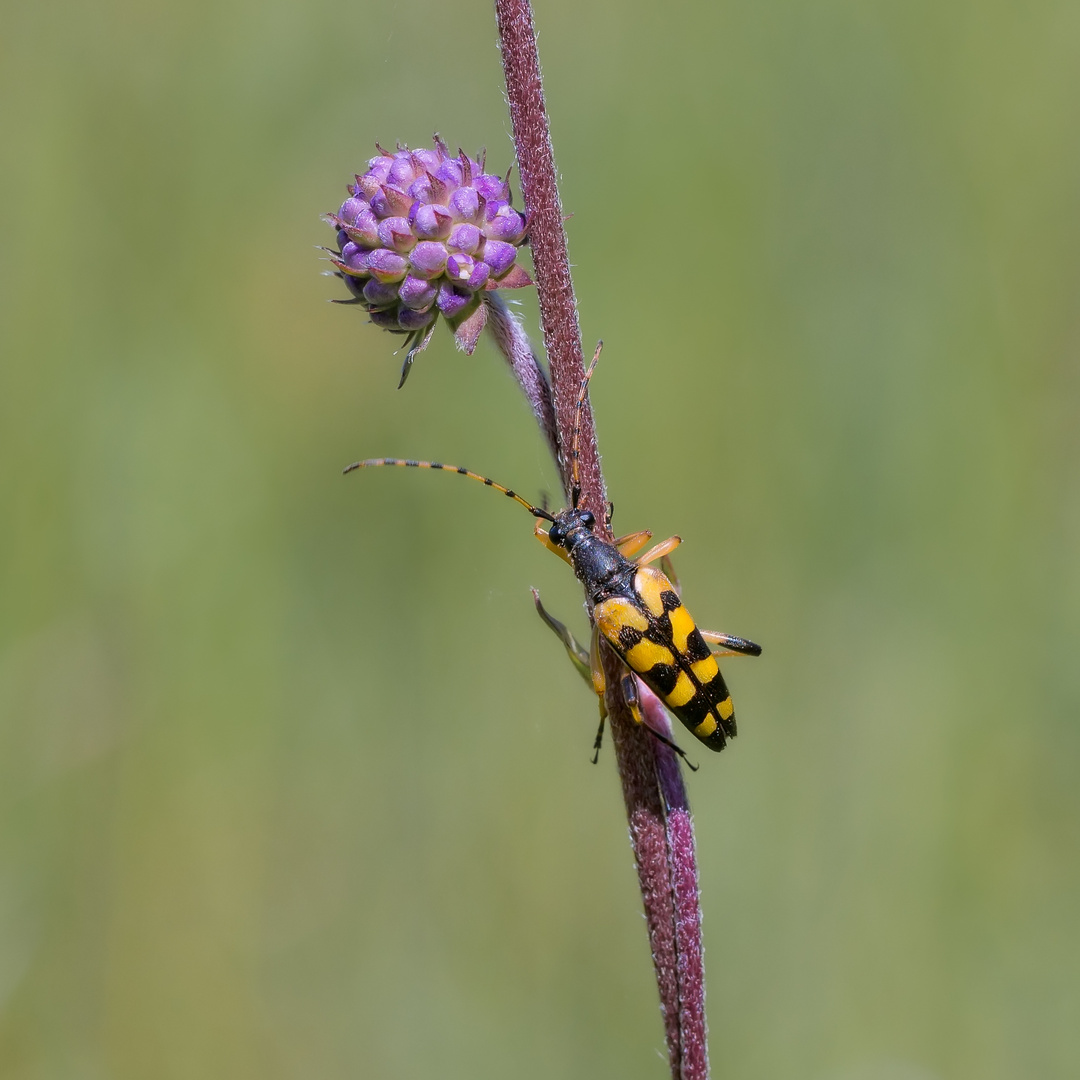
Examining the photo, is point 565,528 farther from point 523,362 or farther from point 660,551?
point 523,362

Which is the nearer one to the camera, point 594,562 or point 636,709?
point 636,709

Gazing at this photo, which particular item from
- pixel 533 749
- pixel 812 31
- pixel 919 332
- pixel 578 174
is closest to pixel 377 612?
pixel 533 749

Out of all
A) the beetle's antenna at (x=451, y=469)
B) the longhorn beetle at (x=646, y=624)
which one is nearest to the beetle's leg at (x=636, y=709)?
the longhorn beetle at (x=646, y=624)

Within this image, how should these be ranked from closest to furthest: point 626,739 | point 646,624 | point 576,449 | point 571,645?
1. point 576,449
2. point 626,739
3. point 571,645
4. point 646,624

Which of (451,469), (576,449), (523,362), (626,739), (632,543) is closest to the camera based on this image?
(576,449)

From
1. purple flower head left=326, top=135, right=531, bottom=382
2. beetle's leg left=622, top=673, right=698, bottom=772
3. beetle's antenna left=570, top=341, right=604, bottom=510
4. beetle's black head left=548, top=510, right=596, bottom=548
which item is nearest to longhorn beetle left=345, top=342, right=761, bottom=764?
beetle's black head left=548, top=510, right=596, bottom=548

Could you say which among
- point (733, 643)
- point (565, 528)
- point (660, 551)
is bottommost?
point (733, 643)

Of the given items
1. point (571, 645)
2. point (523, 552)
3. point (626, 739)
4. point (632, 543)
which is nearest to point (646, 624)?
point (632, 543)
